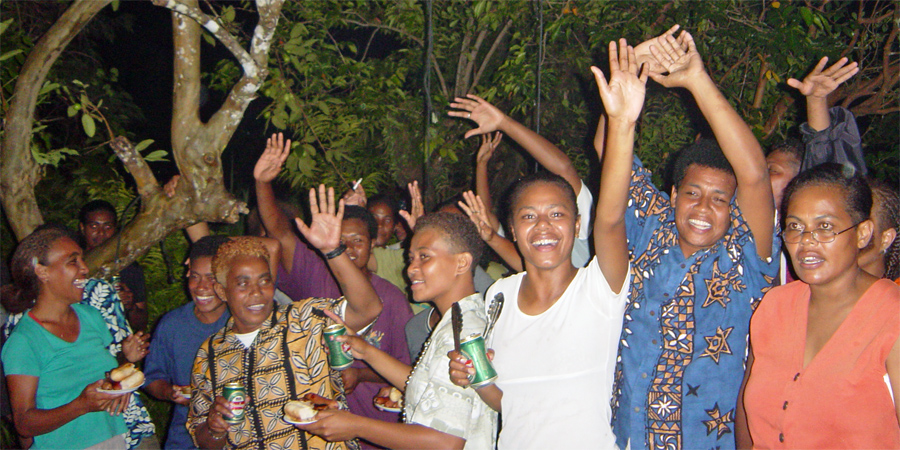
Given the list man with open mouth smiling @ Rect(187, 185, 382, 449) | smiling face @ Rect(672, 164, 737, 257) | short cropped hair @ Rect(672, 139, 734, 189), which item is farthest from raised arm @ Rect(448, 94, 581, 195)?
man with open mouth smiling @ Rect(187, 185, 382, 449)

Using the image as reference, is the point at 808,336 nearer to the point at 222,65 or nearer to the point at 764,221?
the point at 764,221

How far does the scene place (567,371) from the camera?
7.43ft

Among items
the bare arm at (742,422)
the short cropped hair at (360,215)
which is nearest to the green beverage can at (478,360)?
the bare arm at (742,422)

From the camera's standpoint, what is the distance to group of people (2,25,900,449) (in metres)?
2.05

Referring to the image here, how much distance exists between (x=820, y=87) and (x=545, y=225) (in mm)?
1583

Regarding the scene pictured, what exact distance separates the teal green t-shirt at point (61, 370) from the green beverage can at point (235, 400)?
99cm

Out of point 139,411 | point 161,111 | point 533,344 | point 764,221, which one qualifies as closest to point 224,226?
point 139,411

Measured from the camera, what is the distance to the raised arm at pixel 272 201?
370 cm

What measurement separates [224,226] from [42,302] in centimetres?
352

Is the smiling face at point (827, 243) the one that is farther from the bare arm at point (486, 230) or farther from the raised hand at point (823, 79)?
the bare arm at point (486, 230)

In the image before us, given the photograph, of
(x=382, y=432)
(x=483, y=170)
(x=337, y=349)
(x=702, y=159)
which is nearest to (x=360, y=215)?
(x=483, y=170)

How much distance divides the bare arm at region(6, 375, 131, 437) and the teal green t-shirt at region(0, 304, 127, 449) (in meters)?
0.04

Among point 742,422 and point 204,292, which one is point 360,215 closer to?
point 204,292

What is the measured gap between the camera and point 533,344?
7.66 feet
